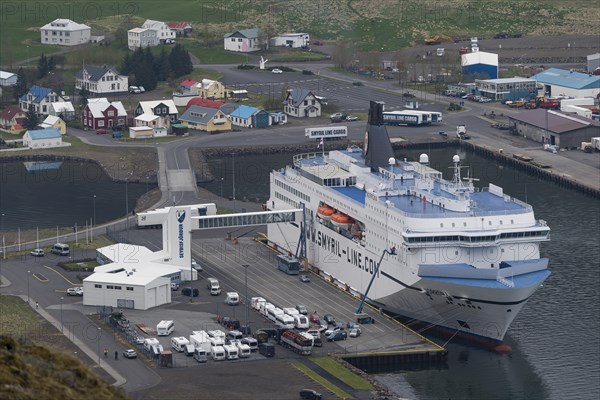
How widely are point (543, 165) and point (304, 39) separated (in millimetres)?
49801

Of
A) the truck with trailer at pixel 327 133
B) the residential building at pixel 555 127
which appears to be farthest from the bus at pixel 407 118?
the truck with trailer at pixel 327 133

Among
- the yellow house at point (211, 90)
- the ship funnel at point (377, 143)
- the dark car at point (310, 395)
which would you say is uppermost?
the ship funnel at point (377, 143)

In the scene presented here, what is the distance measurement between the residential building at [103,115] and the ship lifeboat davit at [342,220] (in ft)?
148

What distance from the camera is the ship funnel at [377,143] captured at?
266 ft

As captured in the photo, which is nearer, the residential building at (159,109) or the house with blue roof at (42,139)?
the house with blue roof at (42,139)

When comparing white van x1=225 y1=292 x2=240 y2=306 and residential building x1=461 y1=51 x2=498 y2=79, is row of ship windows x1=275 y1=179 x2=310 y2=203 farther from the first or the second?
residential building x1=461 y1=51 x2=498 y2=79

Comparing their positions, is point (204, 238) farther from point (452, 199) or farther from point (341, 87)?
point (341, 87)

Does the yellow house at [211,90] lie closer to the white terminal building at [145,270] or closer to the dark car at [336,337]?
the white terminal building at [145,270]

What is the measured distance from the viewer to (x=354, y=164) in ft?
269

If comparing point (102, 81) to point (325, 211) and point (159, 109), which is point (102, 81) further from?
point (325, 211)

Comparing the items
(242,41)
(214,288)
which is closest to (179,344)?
(214,288)

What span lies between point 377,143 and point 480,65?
59770mm

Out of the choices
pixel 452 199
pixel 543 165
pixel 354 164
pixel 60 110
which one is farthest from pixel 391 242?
pixel 60 110

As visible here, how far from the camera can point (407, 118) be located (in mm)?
122062
